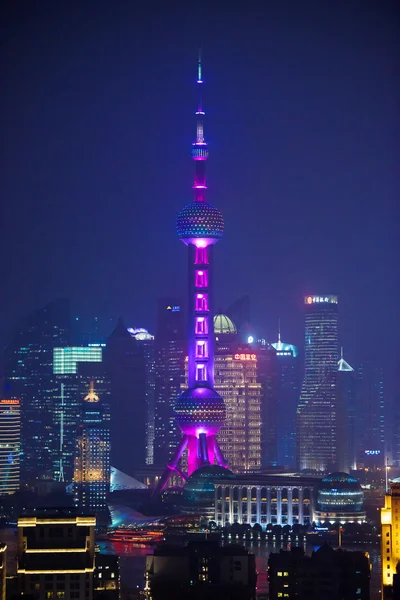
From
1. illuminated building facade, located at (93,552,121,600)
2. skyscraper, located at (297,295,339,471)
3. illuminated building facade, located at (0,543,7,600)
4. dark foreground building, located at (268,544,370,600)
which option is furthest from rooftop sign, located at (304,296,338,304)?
illuminated building facade, located at (0,543,7,600)

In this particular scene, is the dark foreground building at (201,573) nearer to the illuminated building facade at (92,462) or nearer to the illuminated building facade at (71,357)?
the illuminated building facade at (92,462)

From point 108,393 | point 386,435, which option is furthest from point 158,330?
point 386,435

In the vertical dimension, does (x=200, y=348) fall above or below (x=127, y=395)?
below

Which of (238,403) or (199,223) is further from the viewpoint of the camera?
(238,403)

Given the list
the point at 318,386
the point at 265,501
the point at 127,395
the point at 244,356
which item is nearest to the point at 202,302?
the point at 265,501

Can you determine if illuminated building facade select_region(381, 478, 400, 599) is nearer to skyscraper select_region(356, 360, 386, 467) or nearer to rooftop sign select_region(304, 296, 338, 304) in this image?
rooftop sign select_region(304, 296, 338, 304)

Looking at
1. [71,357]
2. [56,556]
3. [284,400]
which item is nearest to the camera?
[56,556]

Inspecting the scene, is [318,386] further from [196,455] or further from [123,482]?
[196,455]

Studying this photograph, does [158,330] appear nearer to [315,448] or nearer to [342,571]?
[315,448]
